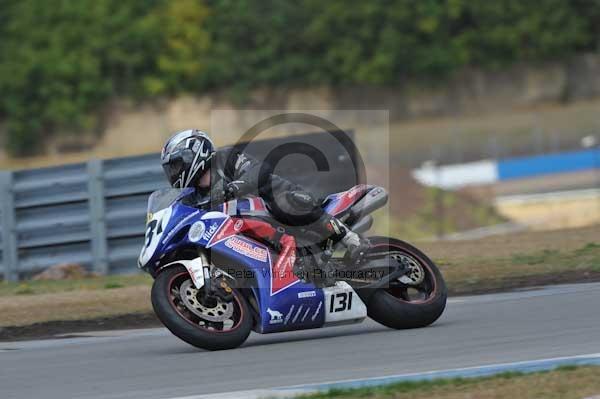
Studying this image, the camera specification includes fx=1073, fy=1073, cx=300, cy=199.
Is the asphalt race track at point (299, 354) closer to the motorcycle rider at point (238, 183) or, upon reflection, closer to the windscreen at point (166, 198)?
the motorcycle rider at point (238, 183)

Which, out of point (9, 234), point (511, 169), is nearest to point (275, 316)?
point (9, 234)

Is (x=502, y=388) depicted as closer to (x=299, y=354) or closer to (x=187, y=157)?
(x=299, y=354)

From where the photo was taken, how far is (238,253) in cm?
766

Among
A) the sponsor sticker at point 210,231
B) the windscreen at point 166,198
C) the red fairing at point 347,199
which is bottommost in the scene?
the sponsor sticker at point 210,231

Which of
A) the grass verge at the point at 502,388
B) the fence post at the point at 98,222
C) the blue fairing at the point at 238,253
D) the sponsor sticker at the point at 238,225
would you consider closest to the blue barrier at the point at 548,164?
the fence post at the point at 98,222

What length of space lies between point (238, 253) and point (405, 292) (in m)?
1.38

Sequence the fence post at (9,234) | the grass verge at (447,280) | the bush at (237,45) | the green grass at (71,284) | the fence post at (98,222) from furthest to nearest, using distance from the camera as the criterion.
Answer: the bush at (237,45), the fence post at (9,234), the fence post at (98,222), the green grass at (71,284), the grass verge at (447,280)

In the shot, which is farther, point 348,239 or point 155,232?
point 348,239

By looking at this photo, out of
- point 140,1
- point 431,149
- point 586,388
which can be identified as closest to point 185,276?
point 586,388

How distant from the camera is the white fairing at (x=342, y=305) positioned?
785 cm

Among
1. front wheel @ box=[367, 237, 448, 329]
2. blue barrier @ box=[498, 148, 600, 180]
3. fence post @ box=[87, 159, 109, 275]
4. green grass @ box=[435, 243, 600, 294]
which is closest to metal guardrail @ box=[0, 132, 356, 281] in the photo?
fence post @ box=[87, 159, 109, 275]

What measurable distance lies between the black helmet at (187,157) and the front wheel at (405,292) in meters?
1.43

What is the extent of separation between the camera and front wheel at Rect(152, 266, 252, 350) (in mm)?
7312

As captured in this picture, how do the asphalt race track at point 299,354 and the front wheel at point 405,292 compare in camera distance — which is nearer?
the asphalt race track at point 299,354
